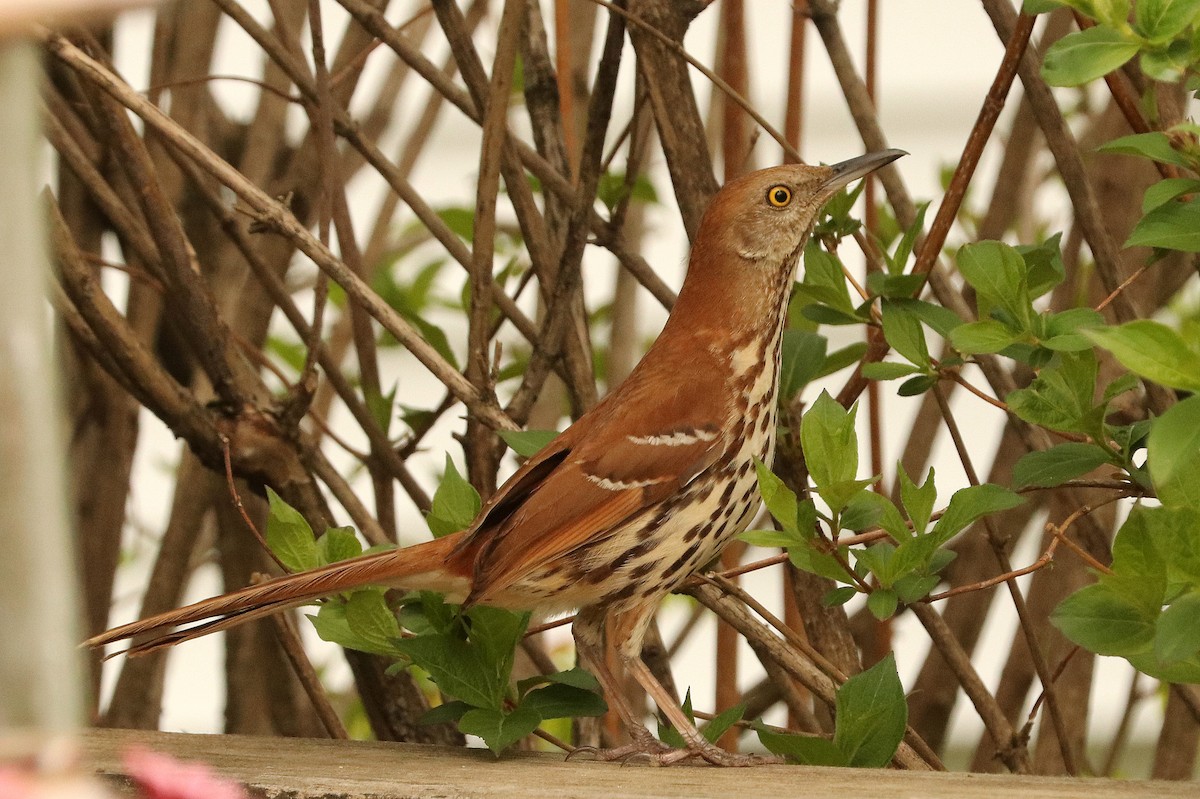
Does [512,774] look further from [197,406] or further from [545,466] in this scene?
[197,406]

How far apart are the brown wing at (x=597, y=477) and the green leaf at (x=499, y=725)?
18 cm

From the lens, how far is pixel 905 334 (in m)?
1.90

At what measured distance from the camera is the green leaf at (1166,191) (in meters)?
1.57

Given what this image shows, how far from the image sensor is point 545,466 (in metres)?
2.13

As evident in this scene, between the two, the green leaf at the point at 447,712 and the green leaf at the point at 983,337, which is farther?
the green leaf at the point at 447,712

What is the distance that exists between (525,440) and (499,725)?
0.46 metres

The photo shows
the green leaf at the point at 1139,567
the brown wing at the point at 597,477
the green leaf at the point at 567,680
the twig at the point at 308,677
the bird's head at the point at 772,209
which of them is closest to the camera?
the green leaf at the point at 1139,567

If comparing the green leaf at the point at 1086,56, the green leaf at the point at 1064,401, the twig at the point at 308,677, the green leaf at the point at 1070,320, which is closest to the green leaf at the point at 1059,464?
the green leaf at the point at 1064,401

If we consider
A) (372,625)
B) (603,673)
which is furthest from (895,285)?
(372,625)

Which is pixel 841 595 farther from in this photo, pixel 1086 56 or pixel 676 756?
pixel 1086 56

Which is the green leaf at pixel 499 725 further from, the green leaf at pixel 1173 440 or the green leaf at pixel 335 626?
the green leaf at pixel 1173 440

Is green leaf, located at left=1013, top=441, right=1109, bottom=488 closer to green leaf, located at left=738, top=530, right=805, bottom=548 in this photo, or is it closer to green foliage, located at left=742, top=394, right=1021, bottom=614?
green foliage, located at left=742, top=394, right=1021, bottom=614

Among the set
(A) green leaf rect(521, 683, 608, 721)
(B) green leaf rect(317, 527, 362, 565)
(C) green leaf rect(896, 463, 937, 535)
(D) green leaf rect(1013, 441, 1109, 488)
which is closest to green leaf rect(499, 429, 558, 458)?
(B) green leaf rect(317, 527, 362, 565)

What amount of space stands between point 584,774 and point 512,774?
0.27 feet
